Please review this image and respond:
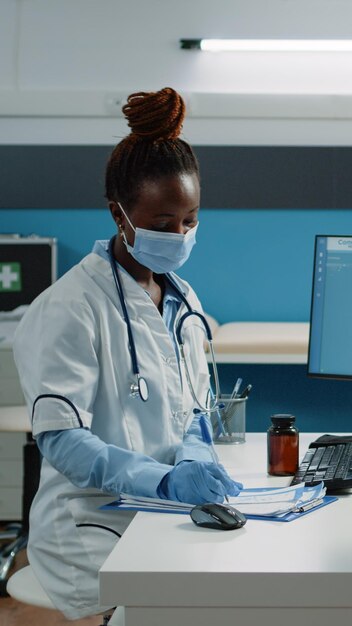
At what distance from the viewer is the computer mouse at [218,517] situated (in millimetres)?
1255

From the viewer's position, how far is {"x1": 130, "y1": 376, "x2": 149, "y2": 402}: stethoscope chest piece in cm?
159

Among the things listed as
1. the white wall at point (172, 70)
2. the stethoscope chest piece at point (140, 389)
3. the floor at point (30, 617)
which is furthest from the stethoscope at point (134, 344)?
the white wall at point (172, 70)

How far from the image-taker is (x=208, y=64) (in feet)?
13.9

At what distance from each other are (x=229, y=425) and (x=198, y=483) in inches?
26.3

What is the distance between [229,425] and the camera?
6.57ft

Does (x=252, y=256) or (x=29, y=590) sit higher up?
(x=252, y=256)

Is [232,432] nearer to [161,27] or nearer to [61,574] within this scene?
[61,574]

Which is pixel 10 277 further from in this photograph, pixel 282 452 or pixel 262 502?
pixel 262 502

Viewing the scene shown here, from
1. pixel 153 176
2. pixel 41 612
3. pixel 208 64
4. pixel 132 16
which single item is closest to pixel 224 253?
pixel 208 64

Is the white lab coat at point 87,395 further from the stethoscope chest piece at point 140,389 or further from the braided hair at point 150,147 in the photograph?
the braided hair at point 150,147

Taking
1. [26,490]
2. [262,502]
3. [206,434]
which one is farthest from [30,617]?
[262,502]

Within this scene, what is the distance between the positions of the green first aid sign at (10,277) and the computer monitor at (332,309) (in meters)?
2.45

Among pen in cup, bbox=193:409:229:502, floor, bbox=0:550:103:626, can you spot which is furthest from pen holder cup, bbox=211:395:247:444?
floor, bbox=0:550:103:626

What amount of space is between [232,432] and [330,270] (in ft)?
1.42
